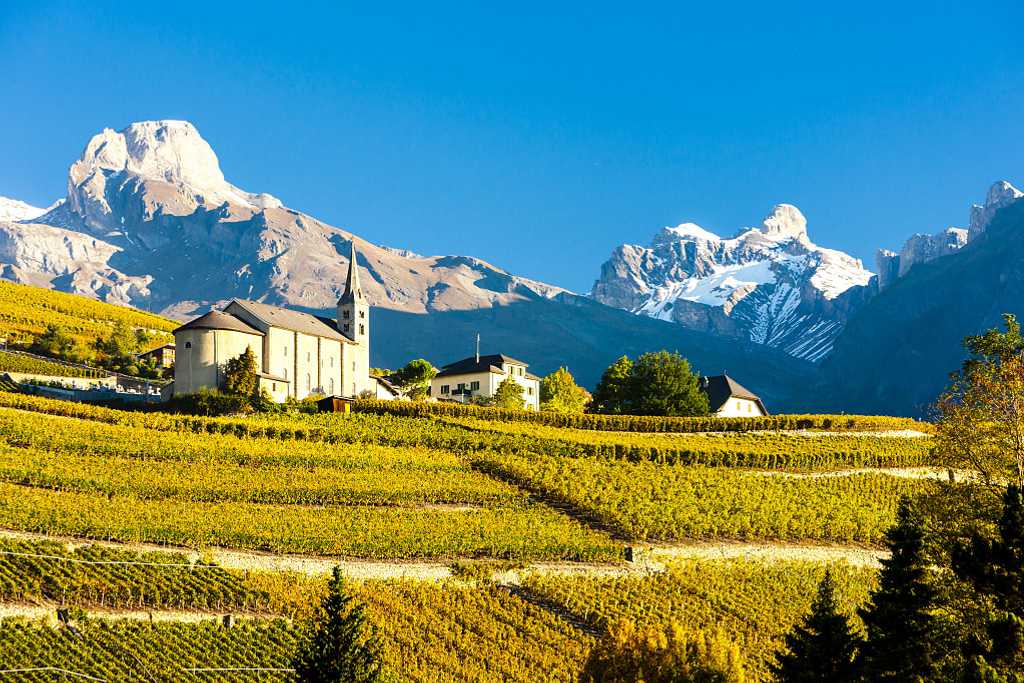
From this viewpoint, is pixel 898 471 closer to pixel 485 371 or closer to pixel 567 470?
pixel 567 470

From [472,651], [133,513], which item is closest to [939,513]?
[472,651]

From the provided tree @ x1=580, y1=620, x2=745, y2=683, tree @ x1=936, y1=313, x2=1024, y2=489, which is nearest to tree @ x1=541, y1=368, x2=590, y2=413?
tree @ x1=580, y1=620, x2=745, y2=683

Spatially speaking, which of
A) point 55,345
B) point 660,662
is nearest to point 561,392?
point 55,345

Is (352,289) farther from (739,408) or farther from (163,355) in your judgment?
(739,408)

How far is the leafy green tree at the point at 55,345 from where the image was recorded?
96625mm

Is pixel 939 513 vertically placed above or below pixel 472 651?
above

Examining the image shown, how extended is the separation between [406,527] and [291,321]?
38.7 m

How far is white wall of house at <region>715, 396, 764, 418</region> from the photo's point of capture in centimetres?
10400

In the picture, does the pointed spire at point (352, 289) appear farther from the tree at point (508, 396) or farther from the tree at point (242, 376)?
the tree at point (242, 376)

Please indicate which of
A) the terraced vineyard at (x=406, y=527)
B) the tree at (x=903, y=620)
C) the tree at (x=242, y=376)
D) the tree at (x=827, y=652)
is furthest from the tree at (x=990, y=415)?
the tree at (x=242, y=376)

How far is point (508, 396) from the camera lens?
331 ft

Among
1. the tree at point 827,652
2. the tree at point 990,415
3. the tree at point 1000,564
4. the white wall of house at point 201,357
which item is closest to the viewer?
the tree at point 1000,564

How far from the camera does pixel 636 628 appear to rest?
48.7 meters

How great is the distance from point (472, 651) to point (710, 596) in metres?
13.2
